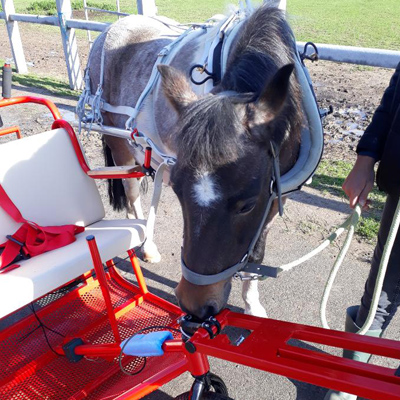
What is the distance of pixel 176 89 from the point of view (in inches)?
71.7

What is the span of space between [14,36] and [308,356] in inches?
359

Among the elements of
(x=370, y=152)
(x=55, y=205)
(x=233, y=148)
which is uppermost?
(x=233, y=148)

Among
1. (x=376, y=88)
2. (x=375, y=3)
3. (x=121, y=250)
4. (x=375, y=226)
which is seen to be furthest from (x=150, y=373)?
(x=375, y=3)

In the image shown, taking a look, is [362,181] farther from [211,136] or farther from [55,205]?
[55,205]

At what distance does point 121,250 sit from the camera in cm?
238

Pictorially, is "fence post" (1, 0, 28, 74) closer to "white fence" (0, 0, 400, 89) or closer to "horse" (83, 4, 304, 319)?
"white fence" (0, 0, 400, 89)

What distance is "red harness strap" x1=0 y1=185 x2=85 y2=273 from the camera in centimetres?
232

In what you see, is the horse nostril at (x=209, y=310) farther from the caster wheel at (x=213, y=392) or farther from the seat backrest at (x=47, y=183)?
the seat backrest at (x=47, y=183)

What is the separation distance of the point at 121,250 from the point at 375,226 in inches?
88.4

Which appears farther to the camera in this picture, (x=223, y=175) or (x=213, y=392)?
(x=213, y=392)

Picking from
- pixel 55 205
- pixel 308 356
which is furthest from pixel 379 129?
pixel 55 205

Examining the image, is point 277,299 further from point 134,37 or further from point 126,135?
point 134,37

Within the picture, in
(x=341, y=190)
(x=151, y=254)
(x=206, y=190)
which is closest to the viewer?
(x=206, y=190)

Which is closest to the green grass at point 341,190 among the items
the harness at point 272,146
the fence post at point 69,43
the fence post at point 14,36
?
the harness at point 272,146
